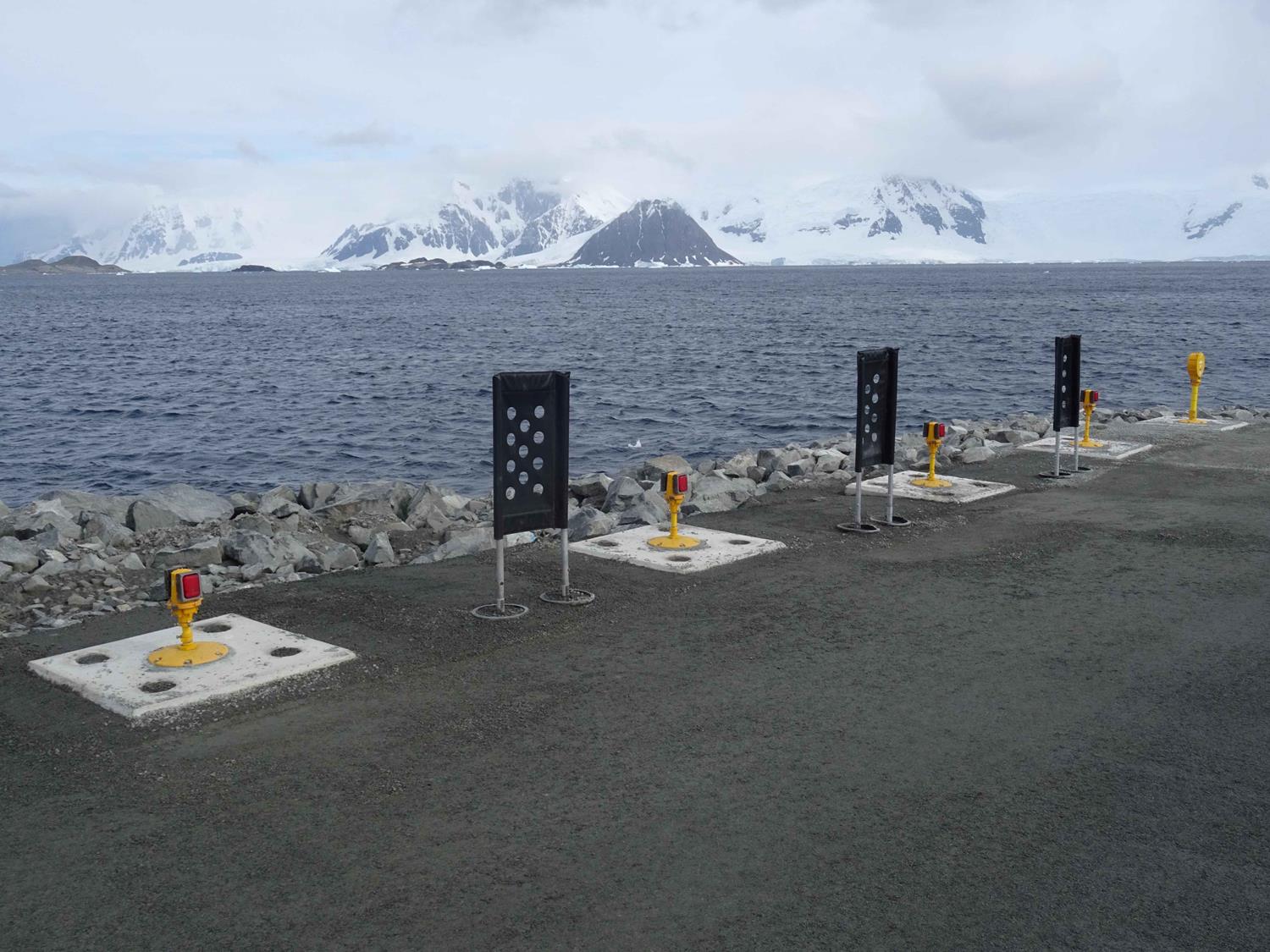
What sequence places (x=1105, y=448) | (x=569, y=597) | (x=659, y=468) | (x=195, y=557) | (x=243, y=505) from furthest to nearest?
1. (x=659, y=468)
2. (x=243, y=505)
3. (x=1105, y=448)
4. (x=195, y=557)
5. (x=569, y=597)

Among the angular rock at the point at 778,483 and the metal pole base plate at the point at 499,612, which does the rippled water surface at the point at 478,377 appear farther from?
the metal pole base plate at the point at 499,612

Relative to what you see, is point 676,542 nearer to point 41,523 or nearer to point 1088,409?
point 1088,409

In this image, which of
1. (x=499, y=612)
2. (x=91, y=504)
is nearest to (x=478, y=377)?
(x=91, y=504)

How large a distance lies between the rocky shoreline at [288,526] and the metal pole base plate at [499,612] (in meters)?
2.03

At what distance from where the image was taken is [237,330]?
75250 millimetres

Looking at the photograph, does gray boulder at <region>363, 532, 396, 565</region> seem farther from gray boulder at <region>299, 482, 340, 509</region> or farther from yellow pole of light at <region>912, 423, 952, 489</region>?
gray boulder at <region>299, 482, 340, 509</region>

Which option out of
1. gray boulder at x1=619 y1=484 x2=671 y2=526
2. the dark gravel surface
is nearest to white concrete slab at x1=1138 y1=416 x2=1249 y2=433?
gray boulder at x1=619 y1=484 x2=671 y2=526

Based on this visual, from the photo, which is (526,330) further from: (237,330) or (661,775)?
(661,775)

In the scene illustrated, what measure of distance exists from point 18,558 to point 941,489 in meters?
9.14

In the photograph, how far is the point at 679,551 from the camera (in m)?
9.79

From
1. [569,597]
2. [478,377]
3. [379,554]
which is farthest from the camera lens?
[478,377]

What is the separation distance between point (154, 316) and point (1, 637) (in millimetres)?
93013

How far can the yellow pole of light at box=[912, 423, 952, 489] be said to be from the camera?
38.7 feet

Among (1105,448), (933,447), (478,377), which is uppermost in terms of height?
(933,447)
